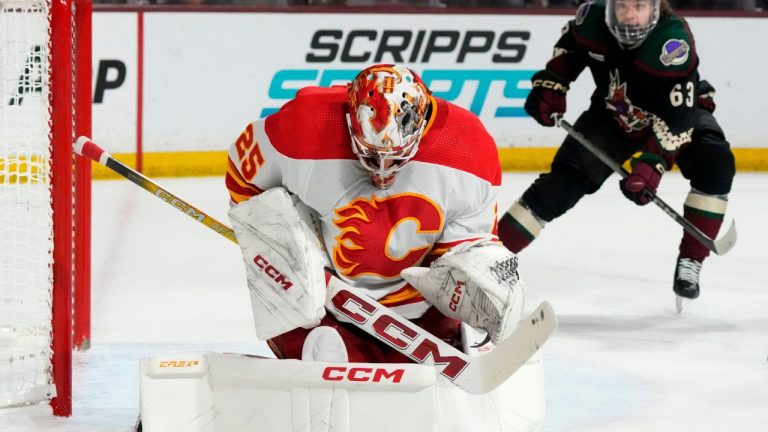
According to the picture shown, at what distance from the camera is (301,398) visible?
2.46 meters

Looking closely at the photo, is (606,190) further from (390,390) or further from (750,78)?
(390,390)

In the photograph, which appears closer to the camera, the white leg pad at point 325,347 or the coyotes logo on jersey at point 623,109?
the white leg pad at point 325,347

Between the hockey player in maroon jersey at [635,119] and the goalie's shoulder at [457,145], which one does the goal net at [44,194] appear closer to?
the goalie's shoulder at [457,145]

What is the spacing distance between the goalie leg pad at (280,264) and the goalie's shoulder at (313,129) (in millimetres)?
96

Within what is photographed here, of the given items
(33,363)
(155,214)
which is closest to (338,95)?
(33,363)

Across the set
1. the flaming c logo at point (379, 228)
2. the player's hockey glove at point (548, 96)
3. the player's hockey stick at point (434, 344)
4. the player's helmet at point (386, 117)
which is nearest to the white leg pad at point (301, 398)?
the player's hockey stick at point (434, 344)

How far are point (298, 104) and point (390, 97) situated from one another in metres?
0.25

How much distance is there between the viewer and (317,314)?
2531 mm

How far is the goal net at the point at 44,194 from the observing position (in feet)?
9.42

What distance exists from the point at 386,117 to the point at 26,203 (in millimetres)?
1148

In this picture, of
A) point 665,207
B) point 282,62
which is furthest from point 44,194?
point 282,62

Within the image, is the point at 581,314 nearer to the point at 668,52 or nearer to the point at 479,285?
the point at 668,52

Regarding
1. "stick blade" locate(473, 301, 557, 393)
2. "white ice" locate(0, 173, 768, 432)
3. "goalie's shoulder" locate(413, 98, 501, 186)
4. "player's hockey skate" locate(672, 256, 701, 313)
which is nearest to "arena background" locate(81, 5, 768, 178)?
"white ice" locate(0, 173, 768, 432)

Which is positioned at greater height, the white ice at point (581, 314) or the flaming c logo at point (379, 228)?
the flaming c logo at point (379, 228)
